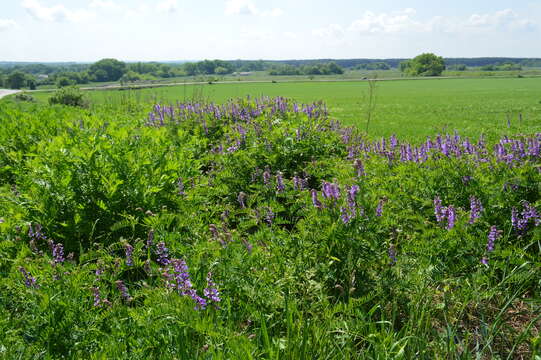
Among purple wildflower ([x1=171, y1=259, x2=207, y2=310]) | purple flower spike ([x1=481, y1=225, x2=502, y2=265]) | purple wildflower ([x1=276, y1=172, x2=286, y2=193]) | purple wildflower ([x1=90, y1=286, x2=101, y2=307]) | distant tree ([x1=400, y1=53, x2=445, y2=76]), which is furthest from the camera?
distant tree ([x1=400, y1=53, x2=445, y2=76])

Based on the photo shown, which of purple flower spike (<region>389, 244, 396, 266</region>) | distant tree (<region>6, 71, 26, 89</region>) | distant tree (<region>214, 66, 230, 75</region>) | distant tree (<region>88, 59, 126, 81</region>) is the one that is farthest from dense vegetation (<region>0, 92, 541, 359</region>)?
distant tree (<region>214, 66, 230, 75</region>)

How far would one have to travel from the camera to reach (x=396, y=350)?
255 cm

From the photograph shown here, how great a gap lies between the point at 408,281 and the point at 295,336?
1006mm

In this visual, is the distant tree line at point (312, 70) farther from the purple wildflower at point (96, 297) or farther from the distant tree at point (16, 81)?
the purple wildflower at point (96, 297)

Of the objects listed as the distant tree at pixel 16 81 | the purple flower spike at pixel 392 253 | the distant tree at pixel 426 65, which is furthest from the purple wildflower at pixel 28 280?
the distant tree at pixel 426 65

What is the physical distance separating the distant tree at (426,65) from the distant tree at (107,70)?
94.4 m

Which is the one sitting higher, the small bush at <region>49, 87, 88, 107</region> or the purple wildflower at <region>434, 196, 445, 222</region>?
the small bush at <region>49, 87, 88, 107</region>

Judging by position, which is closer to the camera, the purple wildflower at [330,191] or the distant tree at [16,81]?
the purple wildflower at [330,191]

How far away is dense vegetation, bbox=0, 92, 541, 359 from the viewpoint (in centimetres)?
252

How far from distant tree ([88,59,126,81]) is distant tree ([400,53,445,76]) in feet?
310

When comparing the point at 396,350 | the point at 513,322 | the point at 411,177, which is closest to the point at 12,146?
the point at 411,177

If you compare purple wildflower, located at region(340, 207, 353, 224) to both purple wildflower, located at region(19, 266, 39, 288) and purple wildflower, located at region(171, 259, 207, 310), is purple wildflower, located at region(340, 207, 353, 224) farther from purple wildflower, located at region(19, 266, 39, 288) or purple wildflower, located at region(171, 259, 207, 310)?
purple wildflower, located at region(19, 266, 39, 288)

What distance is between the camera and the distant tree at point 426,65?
131 metres

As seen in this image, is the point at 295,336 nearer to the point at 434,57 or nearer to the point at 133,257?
the point at 133,257
